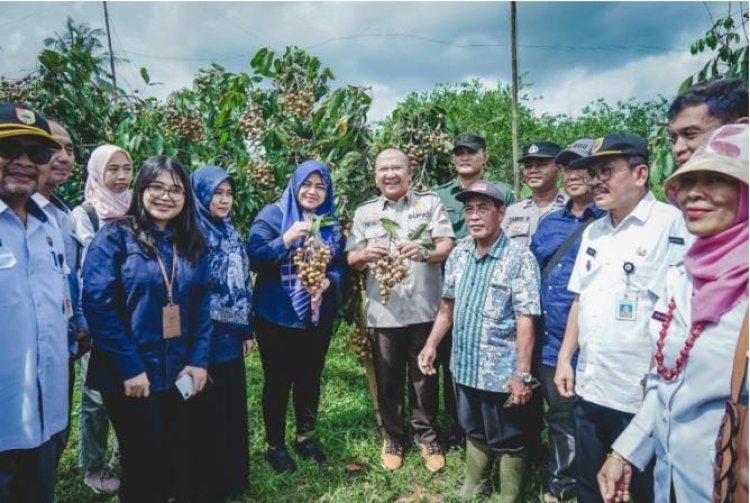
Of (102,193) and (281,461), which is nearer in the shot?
(102,193)

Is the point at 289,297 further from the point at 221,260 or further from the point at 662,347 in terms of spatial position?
the point at 662,347

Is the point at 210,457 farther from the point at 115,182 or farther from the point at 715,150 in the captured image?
the point at 715,150

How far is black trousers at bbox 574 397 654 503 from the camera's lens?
203cm

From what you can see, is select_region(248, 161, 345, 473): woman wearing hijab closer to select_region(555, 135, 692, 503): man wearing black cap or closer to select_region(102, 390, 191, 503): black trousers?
select_region(102, 390, 191, 503): black trousers

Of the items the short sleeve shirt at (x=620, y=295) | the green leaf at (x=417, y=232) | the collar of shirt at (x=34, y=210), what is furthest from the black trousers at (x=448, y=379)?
the collar of shirt at (x=34, y=210)

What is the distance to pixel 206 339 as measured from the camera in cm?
235

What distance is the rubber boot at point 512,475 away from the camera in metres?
2.40

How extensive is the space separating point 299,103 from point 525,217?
1741 mm

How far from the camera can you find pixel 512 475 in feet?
7.92

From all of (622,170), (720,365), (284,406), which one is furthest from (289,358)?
(720,365)

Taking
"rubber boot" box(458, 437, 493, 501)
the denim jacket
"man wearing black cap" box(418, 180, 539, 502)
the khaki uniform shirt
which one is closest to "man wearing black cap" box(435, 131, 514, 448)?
the khaki uniform shirt

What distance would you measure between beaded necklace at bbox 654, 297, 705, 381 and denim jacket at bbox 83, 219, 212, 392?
1.84 m

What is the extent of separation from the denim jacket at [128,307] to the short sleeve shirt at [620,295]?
68.6 inches

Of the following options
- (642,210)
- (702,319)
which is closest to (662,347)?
(702,319)
